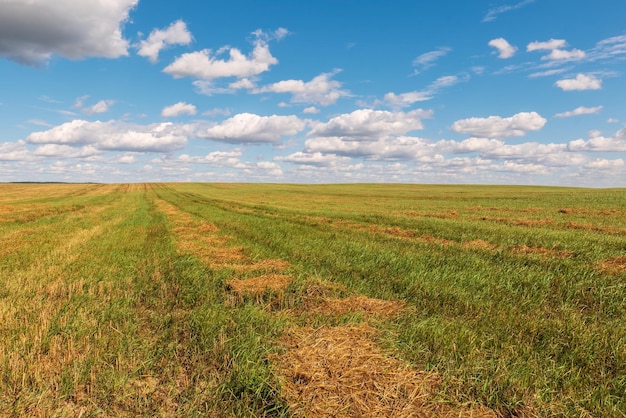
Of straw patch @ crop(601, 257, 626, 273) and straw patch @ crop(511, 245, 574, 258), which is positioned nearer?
straw patch @ crop(601, 257, 626, 273)

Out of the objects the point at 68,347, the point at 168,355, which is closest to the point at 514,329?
the point at 168,355

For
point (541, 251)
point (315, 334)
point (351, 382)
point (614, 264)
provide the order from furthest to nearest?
point (541, 251), point (614, 264), point (315, 334), point (351, 382)

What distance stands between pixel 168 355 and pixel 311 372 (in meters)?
2.13

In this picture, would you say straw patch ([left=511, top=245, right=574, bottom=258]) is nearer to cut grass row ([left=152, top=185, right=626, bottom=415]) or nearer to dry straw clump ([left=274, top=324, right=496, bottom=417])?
cut grass row ([left=152, top=185, right=626, bottom=415])

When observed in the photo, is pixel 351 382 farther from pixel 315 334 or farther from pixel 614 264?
pixel 614 264

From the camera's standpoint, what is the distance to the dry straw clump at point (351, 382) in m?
3.54

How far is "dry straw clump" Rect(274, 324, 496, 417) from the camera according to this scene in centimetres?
354

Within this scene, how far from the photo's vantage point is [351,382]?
13.0 ft

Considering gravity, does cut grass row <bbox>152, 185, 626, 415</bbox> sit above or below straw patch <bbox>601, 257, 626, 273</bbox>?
below

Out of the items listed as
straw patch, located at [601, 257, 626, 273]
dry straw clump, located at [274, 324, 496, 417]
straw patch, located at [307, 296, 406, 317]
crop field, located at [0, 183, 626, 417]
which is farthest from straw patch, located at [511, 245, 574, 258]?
dry straw clump, located at [274, 324, 496, 417]

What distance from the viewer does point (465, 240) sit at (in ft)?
47.3

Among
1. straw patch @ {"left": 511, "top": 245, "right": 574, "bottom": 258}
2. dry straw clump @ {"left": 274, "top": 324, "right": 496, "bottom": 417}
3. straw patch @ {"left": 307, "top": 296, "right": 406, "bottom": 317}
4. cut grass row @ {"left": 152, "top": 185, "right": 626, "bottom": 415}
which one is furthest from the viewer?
straw patch @ {"left": 511, "top": 245, "right": 574, "bottom": 258}

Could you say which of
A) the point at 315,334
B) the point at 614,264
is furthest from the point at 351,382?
the point at 614,264

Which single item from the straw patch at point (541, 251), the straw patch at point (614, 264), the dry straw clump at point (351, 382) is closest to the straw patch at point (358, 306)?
the dry straw clump at point (351, 382)
